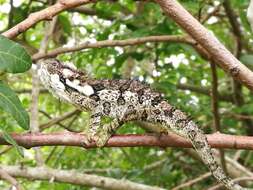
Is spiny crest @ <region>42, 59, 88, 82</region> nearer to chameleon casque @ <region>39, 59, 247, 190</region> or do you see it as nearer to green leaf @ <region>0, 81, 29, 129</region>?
chameleon casque @ <region>39, 59, 247, 190</region>

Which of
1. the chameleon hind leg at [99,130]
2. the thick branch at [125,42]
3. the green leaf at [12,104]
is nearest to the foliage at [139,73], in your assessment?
the thick branch at [125,42]

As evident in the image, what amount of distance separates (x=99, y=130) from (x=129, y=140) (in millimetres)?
289

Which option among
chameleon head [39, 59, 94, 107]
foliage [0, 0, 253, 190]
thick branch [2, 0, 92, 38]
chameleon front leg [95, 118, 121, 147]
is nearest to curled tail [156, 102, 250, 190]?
chameleon front leg [95, 118, 121, 147]

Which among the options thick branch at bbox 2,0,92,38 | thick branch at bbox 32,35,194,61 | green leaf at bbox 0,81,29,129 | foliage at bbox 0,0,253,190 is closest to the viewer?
green leaf at bbox 0,81,29,129

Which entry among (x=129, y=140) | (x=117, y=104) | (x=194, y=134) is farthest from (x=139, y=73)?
(x=129, y=140)

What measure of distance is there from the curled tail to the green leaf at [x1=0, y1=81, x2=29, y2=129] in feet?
1.89

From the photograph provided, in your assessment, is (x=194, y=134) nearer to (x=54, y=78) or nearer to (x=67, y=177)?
(x=54, y=78)

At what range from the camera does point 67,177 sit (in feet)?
11.8

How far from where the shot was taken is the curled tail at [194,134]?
2.30 metres

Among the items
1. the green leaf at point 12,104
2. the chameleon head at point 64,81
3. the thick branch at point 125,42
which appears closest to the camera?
the green leaf at point 12,104

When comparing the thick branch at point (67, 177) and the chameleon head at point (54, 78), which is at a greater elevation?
the chameleon head at point (54, 78)

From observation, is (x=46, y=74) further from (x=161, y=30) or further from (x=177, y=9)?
(x=161, y=30)

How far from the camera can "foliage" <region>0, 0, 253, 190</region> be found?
3863 millimetres

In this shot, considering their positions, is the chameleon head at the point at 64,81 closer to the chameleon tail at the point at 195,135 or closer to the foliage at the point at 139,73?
the chameleon tail at the point at 195,135
